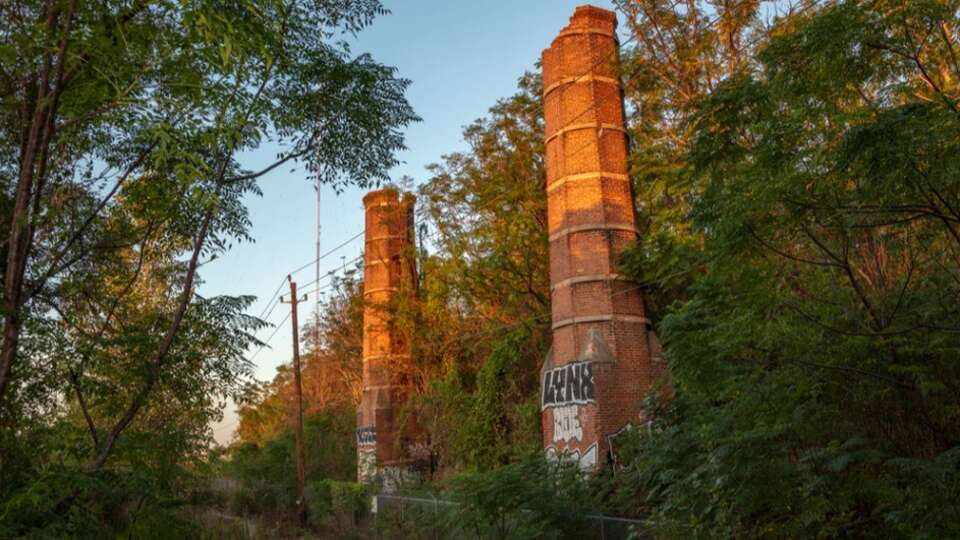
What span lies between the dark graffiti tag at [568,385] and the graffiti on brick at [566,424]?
0.16 meters

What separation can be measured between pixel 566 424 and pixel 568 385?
3.00 ft

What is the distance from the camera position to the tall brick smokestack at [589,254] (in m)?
16.5

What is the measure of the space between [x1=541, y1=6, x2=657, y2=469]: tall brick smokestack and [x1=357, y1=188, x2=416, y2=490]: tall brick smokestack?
965 centimetres

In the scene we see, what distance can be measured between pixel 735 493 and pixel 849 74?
173 inches

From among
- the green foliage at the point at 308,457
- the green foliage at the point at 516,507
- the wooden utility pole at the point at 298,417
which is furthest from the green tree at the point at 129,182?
the green foliage at the point at 308,457

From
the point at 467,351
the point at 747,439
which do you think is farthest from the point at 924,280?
the point at 467,351

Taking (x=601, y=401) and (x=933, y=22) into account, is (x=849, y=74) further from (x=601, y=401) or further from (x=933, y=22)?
(x=601, y=401)

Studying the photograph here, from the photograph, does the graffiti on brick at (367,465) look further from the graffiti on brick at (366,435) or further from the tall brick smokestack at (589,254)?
the tall brick smokestack at (589,254)

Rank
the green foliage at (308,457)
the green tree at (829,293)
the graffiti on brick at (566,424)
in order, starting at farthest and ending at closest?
the green foliage at (308,457), the graffiti on brick at (566,424), the green tree at (829,293)

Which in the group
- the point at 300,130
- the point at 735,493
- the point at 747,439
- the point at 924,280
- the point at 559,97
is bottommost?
the point at 735,493

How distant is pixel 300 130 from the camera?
9414mm

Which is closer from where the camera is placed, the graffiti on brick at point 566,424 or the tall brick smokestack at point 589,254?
the tall brick smokestack at point 589,254

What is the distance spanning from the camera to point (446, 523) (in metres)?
13.0

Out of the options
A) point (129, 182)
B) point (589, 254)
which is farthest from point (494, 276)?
point (129, 182)
